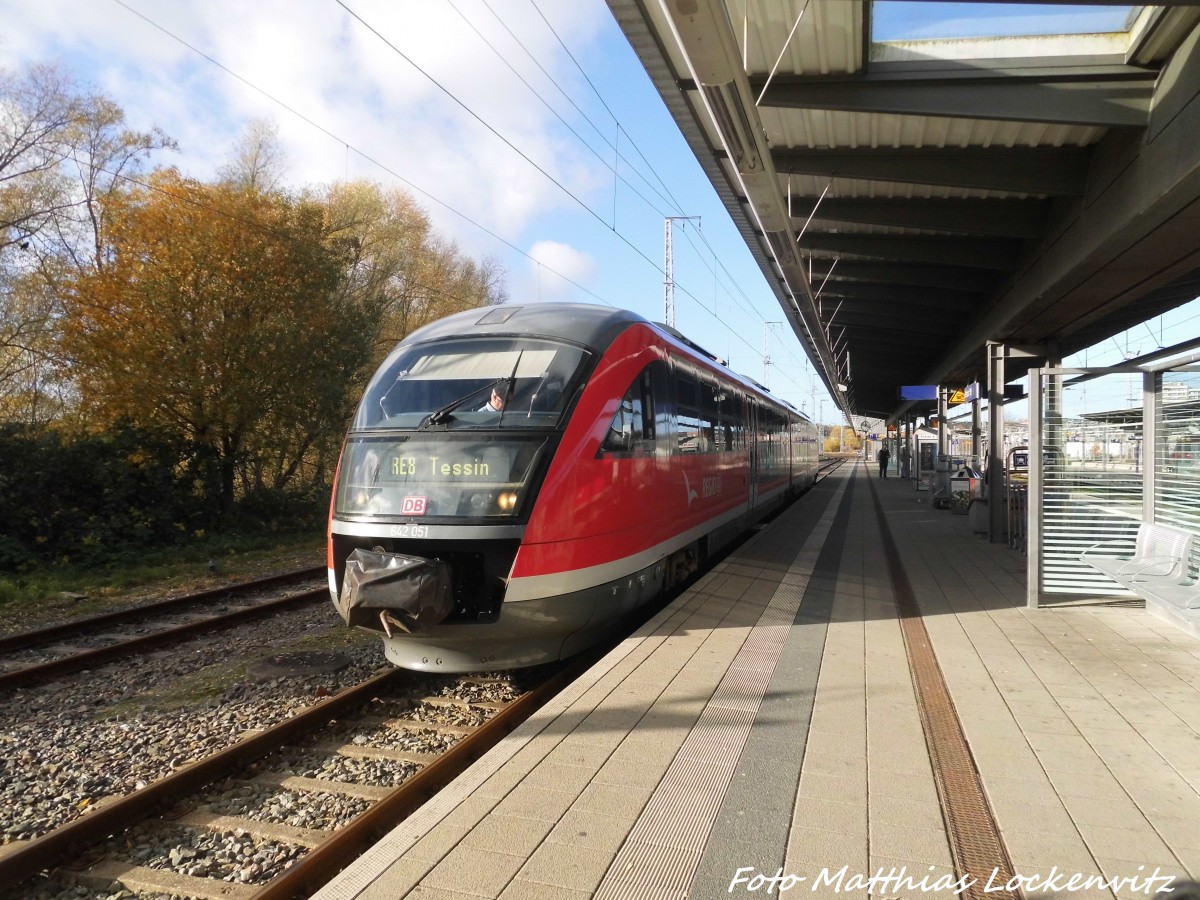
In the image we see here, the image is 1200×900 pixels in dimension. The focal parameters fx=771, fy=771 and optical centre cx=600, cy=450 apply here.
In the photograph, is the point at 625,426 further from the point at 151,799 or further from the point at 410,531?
the point at 151,799

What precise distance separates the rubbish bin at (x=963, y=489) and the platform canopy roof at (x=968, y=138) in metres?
3.40

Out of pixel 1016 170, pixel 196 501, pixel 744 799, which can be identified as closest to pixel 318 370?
pixel 196 501

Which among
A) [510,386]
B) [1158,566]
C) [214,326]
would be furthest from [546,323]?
[214,326]

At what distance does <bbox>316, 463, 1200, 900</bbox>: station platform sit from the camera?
2.71 meters

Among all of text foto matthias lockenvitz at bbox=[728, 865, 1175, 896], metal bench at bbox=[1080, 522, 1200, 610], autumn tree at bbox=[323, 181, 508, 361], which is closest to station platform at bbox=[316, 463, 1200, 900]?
text foto matthias lockenvitz at bbox=[728, 865, 1175, 896]

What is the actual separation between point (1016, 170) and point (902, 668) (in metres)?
5.41

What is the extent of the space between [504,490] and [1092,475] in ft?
18.3

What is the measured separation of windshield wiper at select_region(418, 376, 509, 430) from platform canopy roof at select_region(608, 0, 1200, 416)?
255 centimetres

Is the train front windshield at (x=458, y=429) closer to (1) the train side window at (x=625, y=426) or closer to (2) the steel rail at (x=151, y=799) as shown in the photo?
(1) the train side window at (x=625, y=426)

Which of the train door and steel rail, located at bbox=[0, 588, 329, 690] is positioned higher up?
the train door

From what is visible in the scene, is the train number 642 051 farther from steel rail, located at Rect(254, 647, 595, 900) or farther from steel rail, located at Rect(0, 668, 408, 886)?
steel rail, located at Rect(254, 647, 595, 900)

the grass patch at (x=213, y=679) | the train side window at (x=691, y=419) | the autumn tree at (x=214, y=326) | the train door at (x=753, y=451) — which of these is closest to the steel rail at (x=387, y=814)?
the grass patch at (x=213, y=679)

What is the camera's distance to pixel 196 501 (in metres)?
15.4

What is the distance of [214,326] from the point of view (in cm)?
1558
